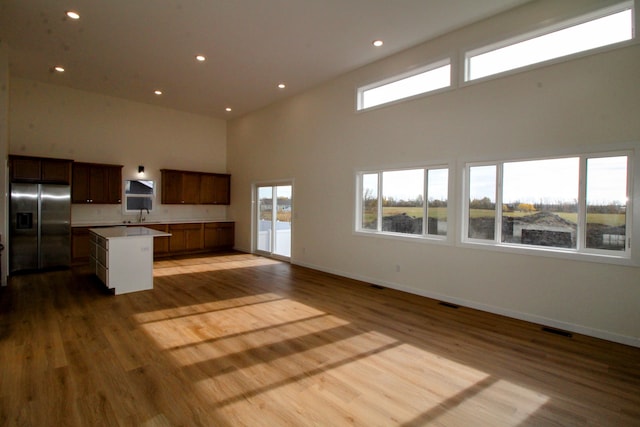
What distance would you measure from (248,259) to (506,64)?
6.39 meters

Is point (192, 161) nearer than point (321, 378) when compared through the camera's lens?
No

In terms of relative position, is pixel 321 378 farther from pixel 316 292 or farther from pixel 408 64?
pixel 408 64

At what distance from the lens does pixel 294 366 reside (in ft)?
9.31

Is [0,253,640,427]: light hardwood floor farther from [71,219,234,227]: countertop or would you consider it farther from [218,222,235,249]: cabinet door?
[218,222,235,249]: cabinet door

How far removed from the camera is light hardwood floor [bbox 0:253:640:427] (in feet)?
7.23

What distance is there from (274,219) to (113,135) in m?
4.32

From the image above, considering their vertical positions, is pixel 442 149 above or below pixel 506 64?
below

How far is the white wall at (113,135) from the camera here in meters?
6.74

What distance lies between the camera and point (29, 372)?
2635mm

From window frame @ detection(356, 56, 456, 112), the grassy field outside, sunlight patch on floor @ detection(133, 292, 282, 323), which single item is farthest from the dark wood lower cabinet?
window frame @ detection(356, 56, 456, 112)

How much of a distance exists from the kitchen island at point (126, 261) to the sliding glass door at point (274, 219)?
10.5 ft

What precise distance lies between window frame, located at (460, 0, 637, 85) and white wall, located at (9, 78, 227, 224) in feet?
23.6

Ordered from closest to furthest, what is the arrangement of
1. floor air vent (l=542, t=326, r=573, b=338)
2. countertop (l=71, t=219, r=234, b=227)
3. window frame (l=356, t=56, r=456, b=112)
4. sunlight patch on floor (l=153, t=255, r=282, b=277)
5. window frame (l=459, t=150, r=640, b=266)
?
window frame (l=459, t=150, r=640, b=266) → floor air vent (l=542, t=326, r=573, b=338) → window frame (l=356, t=56, r=456, b=112) → sunlight patch on floor (l=153, t=255, r=282, b=277) → countertop (l=71, t=219, r=234, b=227)

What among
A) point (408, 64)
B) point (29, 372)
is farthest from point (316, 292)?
point (408, 64)
